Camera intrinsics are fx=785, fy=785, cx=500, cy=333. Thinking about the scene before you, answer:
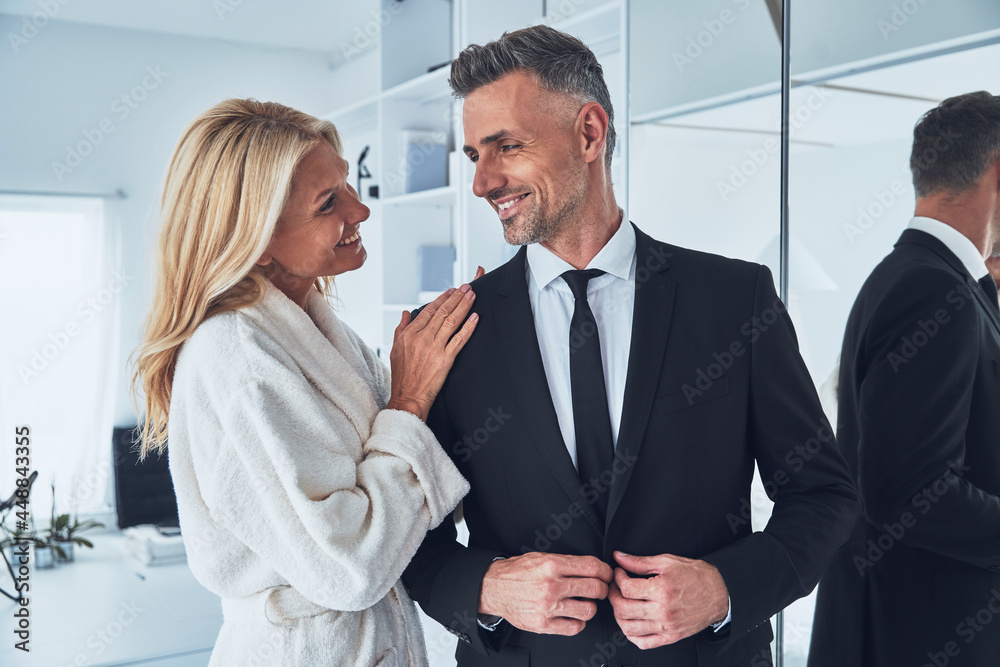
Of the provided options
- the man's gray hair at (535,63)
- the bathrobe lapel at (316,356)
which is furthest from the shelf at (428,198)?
the bathrobe lapel at (316,356)

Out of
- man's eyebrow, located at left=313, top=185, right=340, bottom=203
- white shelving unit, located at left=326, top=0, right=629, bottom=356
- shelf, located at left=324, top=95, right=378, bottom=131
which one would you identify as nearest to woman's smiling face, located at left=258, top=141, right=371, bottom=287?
man's eyebrow, located at left=313, top=185, right=340, bottom=203

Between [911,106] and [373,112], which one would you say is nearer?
[911,106]

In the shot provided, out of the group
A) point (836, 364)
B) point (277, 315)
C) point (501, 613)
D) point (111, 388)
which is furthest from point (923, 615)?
point (111, 388)

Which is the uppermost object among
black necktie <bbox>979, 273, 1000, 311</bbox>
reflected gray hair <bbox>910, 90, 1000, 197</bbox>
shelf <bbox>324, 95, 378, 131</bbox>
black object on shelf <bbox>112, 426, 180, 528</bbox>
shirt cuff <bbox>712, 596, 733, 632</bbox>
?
shelf <bbox>324, 95, 378, 131</bbox>

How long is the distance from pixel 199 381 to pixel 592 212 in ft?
2.25

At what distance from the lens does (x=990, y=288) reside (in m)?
1.27

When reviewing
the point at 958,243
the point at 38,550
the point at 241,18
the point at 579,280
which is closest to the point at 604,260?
the point at 579,280

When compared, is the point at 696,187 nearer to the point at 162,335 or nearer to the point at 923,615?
the point at 923,615

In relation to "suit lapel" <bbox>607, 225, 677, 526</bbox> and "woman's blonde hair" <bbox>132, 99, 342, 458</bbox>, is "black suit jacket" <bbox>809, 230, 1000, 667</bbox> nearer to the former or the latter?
"suit lapel" <bbox>607, 225, 677, 526</bbox>

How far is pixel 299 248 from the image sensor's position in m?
1.33

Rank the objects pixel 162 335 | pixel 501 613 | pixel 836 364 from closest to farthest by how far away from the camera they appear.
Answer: pixel 501 613
pixel 162 335
pixel 836 364

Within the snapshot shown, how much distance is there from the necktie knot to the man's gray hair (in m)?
0.31

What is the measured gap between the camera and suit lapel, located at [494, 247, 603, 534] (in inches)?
45.3

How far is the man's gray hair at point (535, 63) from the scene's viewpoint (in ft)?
4.25
